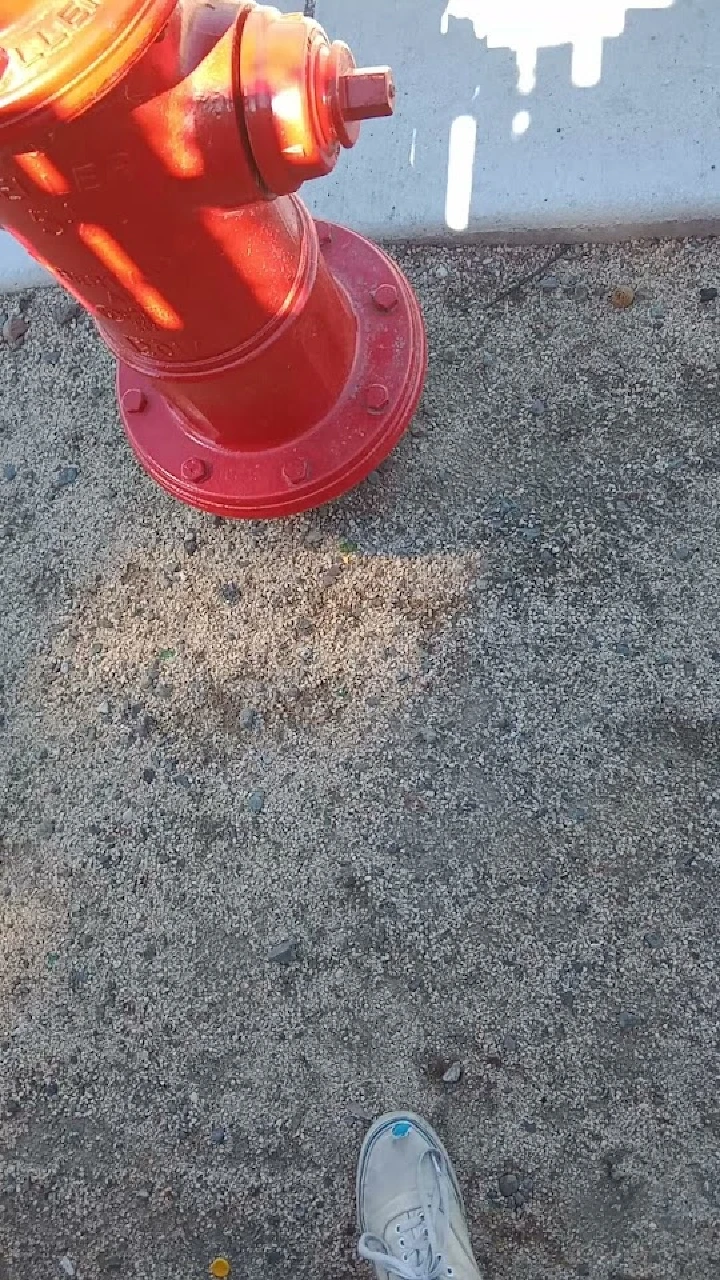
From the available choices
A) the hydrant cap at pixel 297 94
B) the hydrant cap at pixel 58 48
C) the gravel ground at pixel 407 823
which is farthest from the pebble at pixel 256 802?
the hydrant cap at pixel 58 48

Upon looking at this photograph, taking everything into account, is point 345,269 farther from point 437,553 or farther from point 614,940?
point 614,940

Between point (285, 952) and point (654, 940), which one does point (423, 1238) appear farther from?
point (654, 940)

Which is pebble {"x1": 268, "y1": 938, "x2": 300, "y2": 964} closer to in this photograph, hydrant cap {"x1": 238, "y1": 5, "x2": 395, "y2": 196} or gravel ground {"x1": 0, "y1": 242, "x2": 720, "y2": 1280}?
gravel ground {"x1": 0, "y1": 242, "x2": 720, "y2": 1280}

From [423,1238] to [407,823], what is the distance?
27.0 inches

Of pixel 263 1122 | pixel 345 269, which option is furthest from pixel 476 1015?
pixel 345 269

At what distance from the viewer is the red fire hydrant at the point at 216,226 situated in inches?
37.7

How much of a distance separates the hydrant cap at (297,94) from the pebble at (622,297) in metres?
0.87

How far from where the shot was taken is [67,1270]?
5.76 ft

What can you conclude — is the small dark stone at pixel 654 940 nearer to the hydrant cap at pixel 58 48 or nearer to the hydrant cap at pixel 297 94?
the hydrant cap at pixel 297 94

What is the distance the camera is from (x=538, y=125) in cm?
201

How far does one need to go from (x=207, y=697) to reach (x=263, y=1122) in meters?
0.76

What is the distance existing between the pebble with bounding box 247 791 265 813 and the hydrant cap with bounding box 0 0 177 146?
1.19m

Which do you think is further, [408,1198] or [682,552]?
[682,552]

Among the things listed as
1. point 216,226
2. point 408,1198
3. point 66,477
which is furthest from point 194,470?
point 408,1198
